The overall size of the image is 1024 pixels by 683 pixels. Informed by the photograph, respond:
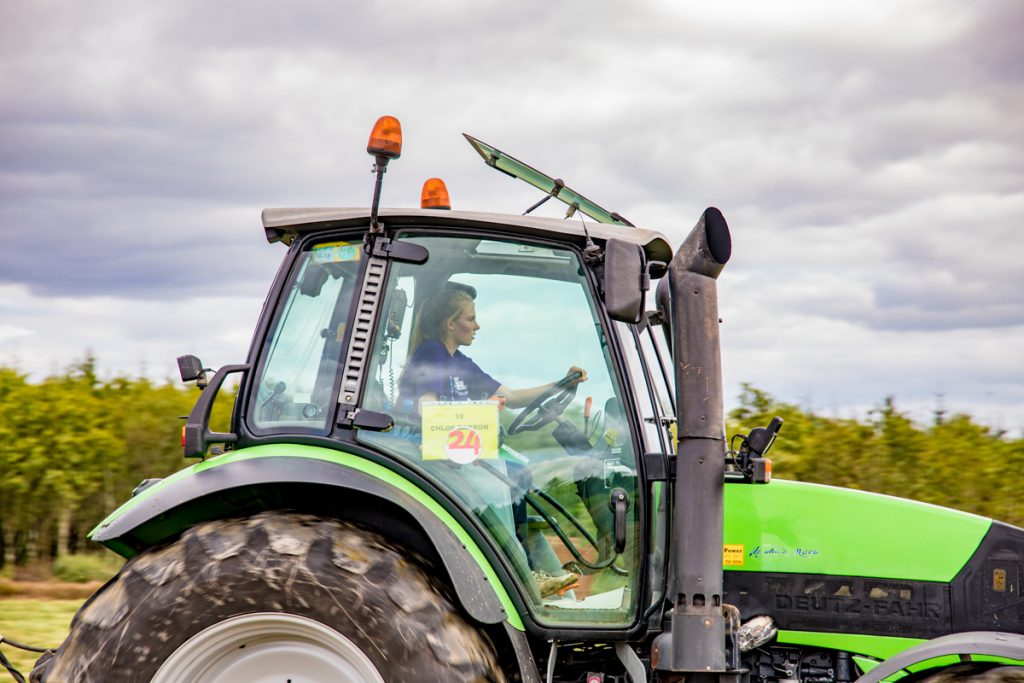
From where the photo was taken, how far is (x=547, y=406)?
380 centimetres

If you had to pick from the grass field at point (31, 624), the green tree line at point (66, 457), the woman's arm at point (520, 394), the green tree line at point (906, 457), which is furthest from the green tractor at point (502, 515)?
the green tree line at point (66, 457)

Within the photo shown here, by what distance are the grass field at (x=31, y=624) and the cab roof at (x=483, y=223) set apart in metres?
3.65

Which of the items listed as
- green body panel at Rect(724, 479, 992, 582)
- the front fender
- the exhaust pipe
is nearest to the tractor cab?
the exhaust pipe

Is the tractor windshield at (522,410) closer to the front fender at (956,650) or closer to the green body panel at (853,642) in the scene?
the green body panel at (853,642)

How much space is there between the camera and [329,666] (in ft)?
11.7

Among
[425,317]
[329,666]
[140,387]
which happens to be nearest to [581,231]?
[425,317]

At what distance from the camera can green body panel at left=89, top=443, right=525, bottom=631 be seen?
3605 millimetres

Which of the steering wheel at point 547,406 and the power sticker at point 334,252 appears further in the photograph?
the power sticker at point 334,252

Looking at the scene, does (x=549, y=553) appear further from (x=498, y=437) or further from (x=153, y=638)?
(x=153, y=638)

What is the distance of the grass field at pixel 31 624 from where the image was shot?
6.30 meters

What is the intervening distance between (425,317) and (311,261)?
1.71ft

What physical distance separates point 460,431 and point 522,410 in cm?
25

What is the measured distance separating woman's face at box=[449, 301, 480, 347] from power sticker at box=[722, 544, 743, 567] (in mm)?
1370
